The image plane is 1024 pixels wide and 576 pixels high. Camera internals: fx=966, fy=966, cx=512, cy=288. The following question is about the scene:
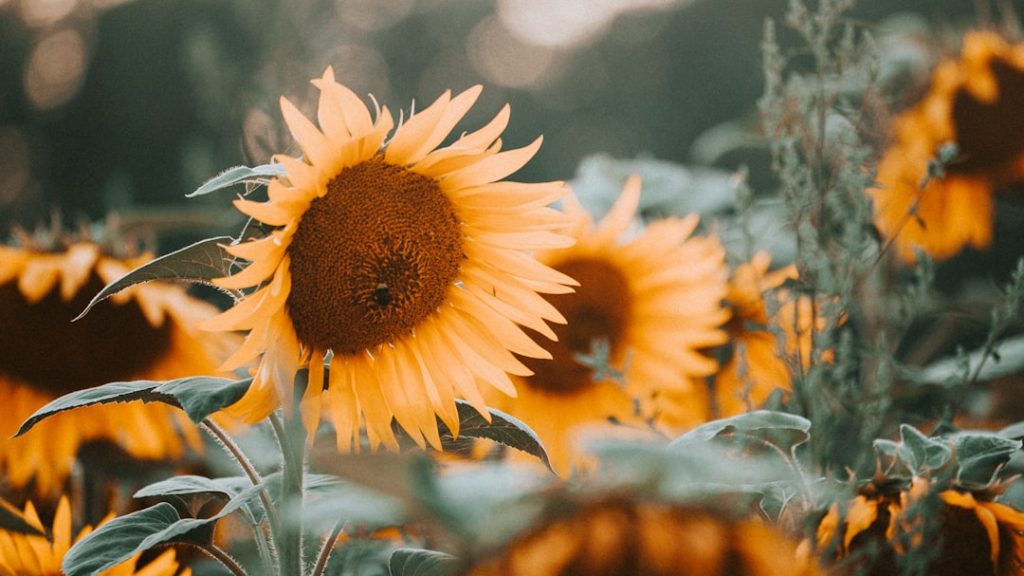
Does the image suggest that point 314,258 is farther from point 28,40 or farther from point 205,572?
point 28,40

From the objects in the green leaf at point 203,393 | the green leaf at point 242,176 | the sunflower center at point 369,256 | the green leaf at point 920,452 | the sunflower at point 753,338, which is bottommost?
the sunflower at point 753,338

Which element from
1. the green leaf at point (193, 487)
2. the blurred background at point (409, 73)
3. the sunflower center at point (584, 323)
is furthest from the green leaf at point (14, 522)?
the blurred background at point (409, 73)

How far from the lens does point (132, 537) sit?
0.58m

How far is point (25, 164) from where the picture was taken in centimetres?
265

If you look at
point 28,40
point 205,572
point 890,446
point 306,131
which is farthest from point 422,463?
point 28,40

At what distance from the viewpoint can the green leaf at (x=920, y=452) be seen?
0.60m

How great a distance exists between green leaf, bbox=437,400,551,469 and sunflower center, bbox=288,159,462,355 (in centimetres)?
9

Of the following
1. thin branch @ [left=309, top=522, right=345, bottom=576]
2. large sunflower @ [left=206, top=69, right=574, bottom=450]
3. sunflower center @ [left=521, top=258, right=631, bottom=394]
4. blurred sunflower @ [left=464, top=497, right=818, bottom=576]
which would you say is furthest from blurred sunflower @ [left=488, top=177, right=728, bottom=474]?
blurred sunflower @ [left=464, top=497, right=818, bottom=576]

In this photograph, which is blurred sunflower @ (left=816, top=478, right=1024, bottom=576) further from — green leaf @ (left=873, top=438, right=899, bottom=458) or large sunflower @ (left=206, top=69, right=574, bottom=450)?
large sunflower @ (left=206, top=69, right=574, bottom=450)

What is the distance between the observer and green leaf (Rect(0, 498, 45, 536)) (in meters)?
0.70

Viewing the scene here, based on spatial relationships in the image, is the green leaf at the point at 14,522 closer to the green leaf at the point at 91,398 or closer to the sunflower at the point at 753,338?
the green leaf at the point at 91,398

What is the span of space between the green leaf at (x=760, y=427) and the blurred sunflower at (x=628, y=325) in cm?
34

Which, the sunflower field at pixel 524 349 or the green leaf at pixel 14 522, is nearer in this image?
the sunflower field at pixel 524 349

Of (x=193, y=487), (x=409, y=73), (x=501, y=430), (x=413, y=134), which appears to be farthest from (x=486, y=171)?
(x=409, y=73)
